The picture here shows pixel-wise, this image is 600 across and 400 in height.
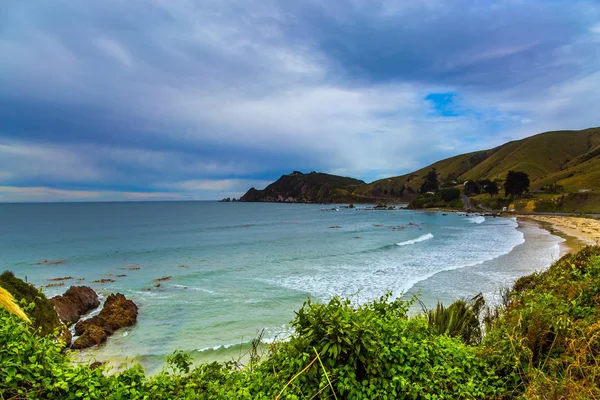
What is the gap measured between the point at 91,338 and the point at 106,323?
1.73 m

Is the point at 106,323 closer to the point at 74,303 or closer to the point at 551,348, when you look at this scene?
the point at 74,303

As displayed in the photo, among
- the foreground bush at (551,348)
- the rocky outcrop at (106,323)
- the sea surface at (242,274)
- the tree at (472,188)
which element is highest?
the tree at (472,188)

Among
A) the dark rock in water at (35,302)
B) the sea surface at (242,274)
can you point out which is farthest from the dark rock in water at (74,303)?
the dark rock in water at (35,302)

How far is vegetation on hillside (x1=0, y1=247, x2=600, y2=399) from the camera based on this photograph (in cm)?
397

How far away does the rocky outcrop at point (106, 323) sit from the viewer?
13.8 metres

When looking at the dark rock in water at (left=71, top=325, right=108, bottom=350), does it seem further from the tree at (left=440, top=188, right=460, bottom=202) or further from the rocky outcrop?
the tree at (left=440, top=188, right=460, bottom=202)

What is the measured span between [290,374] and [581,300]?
584cm

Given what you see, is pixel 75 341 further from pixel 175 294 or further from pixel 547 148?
pixel 547 148

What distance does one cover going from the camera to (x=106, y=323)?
15516 millimetres

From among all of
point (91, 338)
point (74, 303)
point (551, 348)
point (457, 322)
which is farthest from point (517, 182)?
point (91, 338)

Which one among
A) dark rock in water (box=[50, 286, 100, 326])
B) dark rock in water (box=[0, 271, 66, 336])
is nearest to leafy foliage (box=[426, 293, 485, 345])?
dark rock in water (box=[0, 271, 66, 336])

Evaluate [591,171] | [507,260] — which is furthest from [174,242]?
[591,171]

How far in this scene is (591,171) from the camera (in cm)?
11194

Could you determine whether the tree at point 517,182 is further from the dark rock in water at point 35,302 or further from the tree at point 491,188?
the dark rock in water at point 35,302
